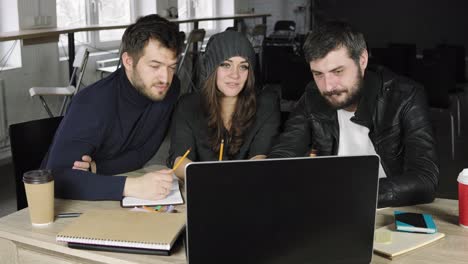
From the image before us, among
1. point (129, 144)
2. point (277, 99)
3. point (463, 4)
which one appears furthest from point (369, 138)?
point (463, 4)

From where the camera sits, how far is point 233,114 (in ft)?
7.36

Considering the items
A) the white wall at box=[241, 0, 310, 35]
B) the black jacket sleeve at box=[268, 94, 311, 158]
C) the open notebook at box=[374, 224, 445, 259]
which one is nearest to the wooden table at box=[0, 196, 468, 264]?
the open notebook at box=[374, 224, 445, 259]

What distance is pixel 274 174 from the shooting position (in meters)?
1.16

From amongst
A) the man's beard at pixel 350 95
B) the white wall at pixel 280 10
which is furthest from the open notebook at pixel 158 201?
the white wall at pixel 280 10

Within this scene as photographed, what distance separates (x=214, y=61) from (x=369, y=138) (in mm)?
628

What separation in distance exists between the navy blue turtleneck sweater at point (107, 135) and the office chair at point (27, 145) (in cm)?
28

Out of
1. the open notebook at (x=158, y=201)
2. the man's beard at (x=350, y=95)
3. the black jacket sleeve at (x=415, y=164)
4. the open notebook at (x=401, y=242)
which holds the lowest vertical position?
the open notebook at (x=401, y=242)

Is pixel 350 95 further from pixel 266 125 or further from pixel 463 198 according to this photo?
pixel 463 198

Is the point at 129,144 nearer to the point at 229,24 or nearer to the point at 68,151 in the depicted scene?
the point at 68,151

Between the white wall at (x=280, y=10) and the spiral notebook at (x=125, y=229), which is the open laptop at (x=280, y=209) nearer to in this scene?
the spiral notebook at (x=125, y=229)

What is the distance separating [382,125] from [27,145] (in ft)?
4.39

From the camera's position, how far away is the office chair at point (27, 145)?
7.36 feet

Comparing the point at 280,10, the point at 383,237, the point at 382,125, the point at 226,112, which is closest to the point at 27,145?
the point at 226,112

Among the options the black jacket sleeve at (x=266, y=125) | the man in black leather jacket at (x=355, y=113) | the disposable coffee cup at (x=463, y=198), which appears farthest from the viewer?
the black jacket sleeve at (x=266, y=125)
